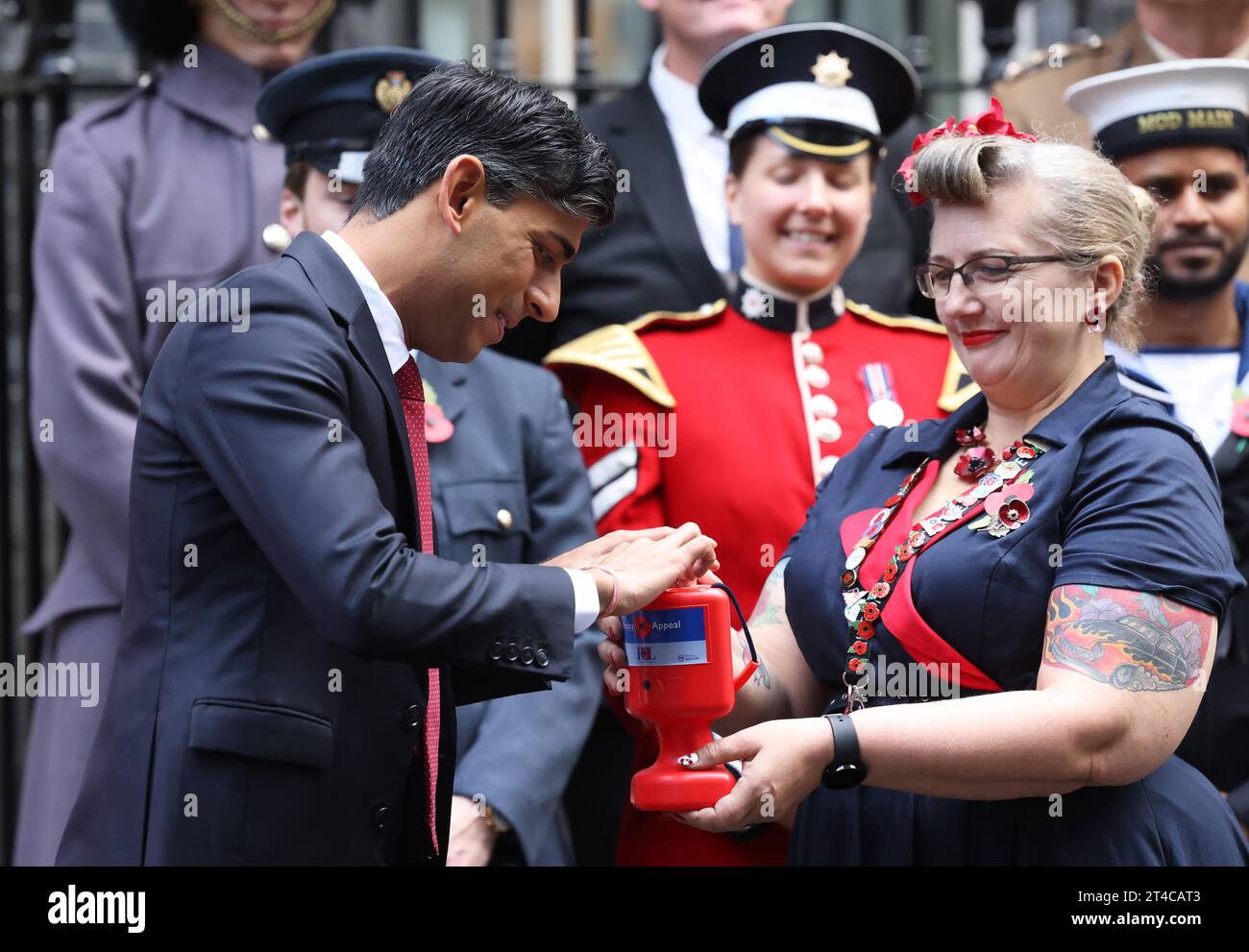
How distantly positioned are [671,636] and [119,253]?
1967mm

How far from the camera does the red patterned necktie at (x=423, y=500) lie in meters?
2.59

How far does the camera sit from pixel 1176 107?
12.5ft

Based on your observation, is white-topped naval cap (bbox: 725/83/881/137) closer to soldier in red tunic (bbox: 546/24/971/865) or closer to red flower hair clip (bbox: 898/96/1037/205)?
soldier in red tunic (bbox: 546/24/971/865)

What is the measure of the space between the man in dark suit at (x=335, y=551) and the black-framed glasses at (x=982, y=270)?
59 cm

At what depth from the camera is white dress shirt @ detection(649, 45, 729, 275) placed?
13.9 feet

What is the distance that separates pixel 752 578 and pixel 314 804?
57.7 inches

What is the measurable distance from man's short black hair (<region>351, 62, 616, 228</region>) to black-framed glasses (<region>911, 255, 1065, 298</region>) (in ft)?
1.96

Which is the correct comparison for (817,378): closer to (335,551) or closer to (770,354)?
(770,354)

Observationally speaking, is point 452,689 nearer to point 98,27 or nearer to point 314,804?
point 314,804

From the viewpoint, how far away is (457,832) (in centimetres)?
337

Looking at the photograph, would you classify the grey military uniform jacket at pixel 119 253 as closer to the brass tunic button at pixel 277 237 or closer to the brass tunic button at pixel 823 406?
the brass tunic button at pixel 277 237

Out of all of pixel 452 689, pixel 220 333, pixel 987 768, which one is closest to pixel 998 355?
pixel 987 768

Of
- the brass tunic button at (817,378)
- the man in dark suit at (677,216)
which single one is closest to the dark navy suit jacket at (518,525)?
the man in dark suit at (677,216)

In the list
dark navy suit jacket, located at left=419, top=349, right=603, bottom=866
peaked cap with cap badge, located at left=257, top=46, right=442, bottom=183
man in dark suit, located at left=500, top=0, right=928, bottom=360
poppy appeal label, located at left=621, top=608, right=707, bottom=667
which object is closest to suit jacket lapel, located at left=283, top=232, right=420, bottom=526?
poppy appeal label, located at left=621, top=608, right=707, bottom=667
